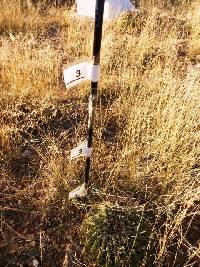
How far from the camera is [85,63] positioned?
7.12ft

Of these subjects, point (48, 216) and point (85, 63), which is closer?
point (85, 63)

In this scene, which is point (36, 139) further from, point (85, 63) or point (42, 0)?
point (42, 0)

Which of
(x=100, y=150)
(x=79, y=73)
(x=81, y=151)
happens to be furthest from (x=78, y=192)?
(x=79, y=73)

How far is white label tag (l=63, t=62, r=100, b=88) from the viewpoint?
2139 mm

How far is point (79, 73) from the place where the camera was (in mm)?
2166

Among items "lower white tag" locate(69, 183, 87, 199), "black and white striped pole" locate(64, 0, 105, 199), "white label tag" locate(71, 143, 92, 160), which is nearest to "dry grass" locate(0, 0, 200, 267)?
"lower white tag" locate(69, 183, 87, 199)

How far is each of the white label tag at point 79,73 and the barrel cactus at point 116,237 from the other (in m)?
0.81

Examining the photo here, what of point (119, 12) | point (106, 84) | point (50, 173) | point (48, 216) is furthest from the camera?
point (119, 12)

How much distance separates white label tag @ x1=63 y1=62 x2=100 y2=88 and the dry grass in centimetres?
77

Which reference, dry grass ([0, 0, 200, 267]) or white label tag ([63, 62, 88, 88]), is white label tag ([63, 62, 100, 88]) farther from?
dry grass ([0, 0, 200, 267])

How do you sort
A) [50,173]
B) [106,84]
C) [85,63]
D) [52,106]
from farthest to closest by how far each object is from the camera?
[106,84] → [52,106] → [50,173] → [85,63]

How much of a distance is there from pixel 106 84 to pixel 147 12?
97.8 inches

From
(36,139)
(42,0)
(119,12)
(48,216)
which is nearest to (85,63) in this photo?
(48,216)

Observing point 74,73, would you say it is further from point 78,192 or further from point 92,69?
point 78,192
